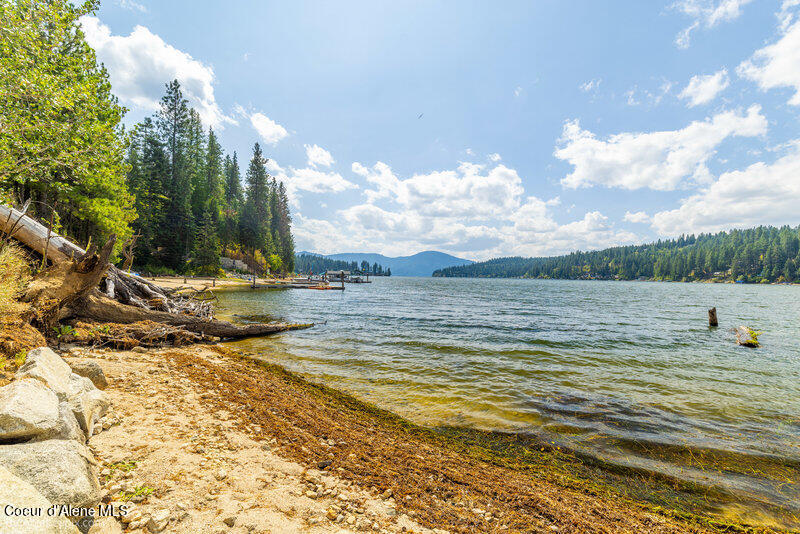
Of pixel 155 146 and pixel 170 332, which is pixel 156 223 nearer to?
pixel 155 146

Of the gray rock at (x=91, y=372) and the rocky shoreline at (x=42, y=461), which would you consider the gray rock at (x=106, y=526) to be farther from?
the gray rock at (x=91, y=372)

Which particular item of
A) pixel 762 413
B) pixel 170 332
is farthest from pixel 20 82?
pixel 762 413

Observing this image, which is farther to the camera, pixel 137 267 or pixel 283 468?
pixel 137 267

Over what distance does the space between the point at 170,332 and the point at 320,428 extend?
8.62 m

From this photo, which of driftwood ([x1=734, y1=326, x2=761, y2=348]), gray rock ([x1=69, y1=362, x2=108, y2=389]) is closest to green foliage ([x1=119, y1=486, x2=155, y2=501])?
gray rock ([x1=69, y1=362, x2=108, y2=389])

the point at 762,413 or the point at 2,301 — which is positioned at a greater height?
the point at 2,301

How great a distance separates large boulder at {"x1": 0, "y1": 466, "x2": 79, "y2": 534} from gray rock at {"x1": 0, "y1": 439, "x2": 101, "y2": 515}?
0.39 meters

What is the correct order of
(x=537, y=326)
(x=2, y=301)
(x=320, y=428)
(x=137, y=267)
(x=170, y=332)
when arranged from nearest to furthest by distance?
(x=320, y=428)
(x=2, y=301)
(x=170, y=332)
(x=537, y=326)
(x=137, y=267)

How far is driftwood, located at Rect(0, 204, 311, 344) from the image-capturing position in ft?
26.8

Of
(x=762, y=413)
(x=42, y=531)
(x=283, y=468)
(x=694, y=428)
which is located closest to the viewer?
(x=42, y=531)

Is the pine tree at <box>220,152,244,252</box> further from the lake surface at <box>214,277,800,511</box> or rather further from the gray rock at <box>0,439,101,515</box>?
the gray rock at <box>0,439,101,515</box>

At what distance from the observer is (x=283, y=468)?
167 inches

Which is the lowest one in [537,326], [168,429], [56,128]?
[537,326]

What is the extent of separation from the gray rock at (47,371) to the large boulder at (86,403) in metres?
0.11
